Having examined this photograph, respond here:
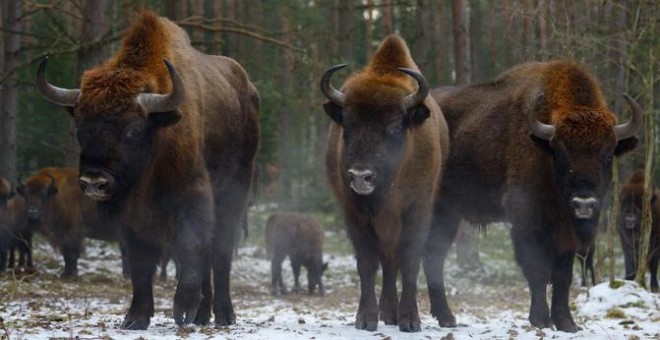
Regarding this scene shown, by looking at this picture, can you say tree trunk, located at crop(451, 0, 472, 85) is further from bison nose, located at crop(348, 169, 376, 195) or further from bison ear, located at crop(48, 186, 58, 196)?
bison nose, located at crop(348, 169, 376, 195)

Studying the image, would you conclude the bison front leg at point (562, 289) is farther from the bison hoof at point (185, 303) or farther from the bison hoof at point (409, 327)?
the bison hoof at point (185, 303)

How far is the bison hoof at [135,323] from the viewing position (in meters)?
A: 8.02

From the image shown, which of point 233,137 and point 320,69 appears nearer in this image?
point 233,137

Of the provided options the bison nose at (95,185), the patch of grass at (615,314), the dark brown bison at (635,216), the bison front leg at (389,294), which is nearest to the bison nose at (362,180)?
the bison front leg at (389,294)

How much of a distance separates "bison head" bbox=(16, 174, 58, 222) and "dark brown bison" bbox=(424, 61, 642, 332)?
36.1 ft

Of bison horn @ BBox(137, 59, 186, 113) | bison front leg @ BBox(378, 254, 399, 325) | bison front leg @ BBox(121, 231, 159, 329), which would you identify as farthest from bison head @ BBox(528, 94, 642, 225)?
bison front leg @ BBox(121, 231, 159, 329)

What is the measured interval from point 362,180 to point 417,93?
1.06 meters

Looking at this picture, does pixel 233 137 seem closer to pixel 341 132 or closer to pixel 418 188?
pixel 341 132

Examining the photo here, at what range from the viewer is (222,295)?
9297 mm

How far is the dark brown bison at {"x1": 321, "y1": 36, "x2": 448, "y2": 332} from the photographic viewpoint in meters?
8.59

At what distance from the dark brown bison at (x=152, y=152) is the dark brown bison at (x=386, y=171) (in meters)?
1.26

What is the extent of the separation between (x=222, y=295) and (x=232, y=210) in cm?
85

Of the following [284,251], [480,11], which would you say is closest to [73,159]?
[284,251]

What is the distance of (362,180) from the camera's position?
8.24 metres
